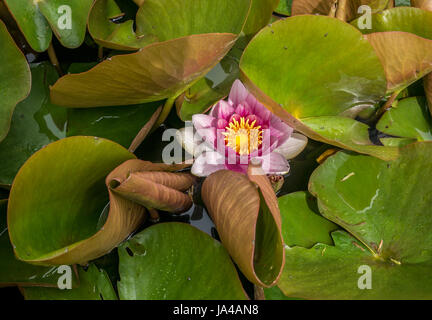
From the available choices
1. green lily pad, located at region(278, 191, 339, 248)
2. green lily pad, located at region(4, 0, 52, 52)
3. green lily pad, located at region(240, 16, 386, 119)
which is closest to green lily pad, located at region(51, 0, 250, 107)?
green lily pad, located at region(240, 16, 386, 119)

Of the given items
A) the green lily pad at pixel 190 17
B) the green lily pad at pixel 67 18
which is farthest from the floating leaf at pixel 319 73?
the green lily pad at pixel 67 18

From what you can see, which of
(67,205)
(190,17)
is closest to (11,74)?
(67,205)

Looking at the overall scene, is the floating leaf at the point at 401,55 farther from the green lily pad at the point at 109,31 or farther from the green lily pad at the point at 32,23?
the green lily pad at the point at 32,23

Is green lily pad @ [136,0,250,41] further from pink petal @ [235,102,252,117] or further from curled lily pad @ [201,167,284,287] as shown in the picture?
curled lily pad @ [201,167,284,287]

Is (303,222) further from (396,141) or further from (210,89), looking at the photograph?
(210,89)
